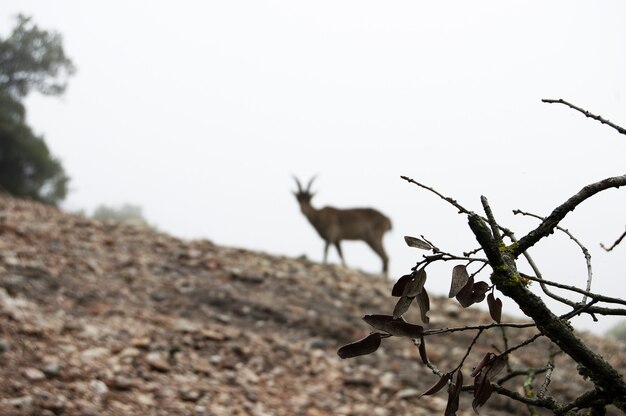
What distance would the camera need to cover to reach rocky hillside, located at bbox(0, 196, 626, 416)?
11.4 ft

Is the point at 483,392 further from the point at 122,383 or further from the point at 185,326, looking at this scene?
the point at 185,326

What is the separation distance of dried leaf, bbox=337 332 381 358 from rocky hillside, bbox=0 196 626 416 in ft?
8.39

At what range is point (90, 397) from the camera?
3244 millimetres

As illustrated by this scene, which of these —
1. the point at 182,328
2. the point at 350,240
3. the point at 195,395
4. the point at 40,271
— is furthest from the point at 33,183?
the point at 195,395

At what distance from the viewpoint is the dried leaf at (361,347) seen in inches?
33.8

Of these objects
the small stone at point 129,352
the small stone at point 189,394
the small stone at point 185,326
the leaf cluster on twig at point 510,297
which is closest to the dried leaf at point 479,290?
the leaf cluster on twig at point 510,297

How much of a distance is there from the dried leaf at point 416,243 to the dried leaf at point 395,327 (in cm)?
11

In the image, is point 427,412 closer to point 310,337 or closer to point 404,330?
point 310,337

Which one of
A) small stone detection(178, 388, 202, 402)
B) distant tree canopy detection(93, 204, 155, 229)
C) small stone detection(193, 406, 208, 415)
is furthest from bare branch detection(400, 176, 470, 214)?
distant tree canopy detection(93, 204, 155, 229)

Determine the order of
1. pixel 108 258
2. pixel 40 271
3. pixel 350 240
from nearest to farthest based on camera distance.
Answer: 1. pixel 40 271
2. pixel 108 258
3. pixel 350 240

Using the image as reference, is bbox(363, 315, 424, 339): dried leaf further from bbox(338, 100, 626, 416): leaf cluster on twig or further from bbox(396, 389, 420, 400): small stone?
bbox(396, 389, 420, 400): small stone

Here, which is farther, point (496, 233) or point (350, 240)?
point (350, 240)

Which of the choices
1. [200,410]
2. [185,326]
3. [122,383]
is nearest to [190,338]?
[185,326]

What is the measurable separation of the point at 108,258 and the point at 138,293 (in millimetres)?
1002
